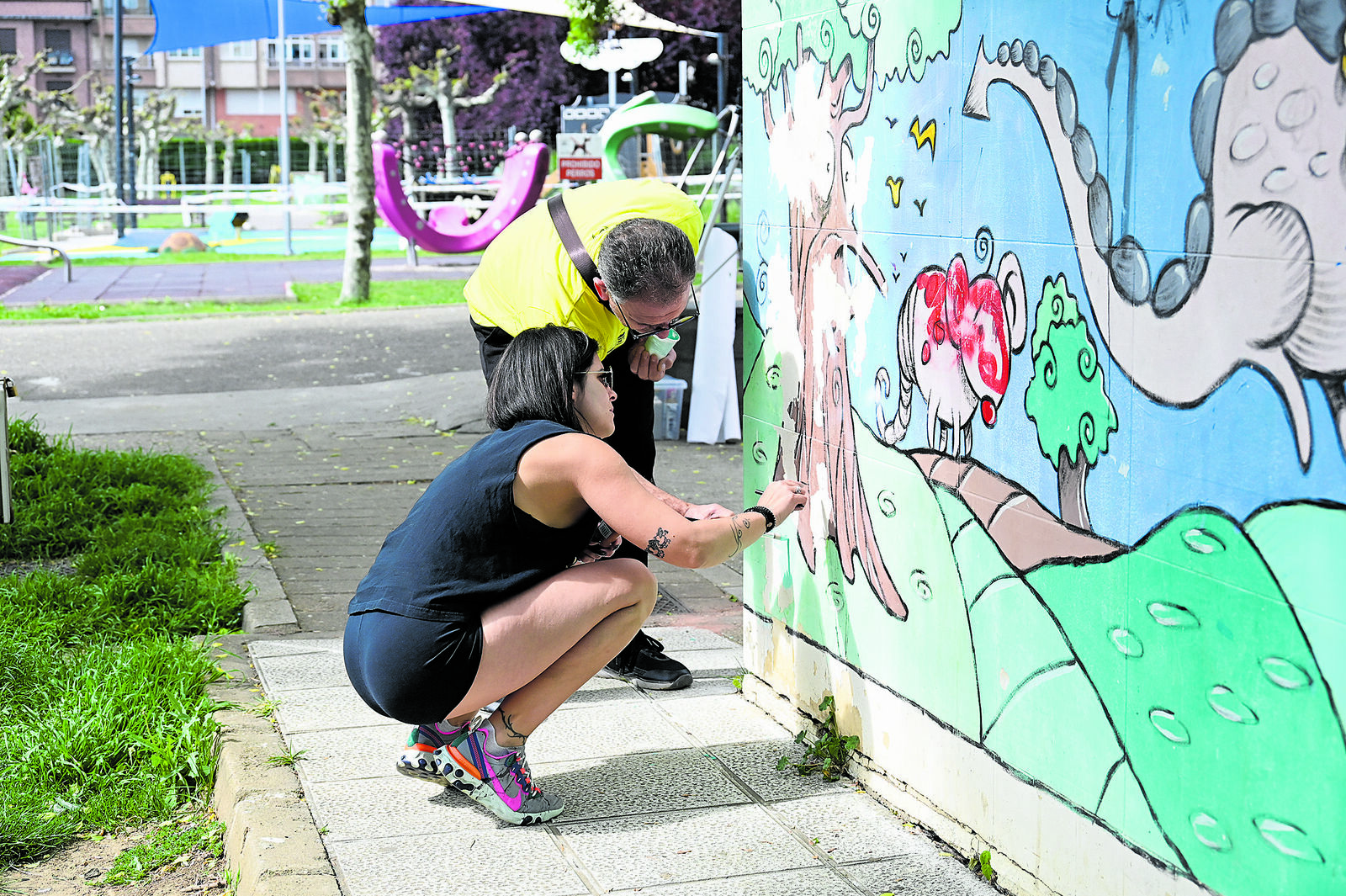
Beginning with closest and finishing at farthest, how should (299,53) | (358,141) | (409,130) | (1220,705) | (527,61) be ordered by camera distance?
(1220,705)
(358,141)
(527,61)
(409,130)
(299,53)

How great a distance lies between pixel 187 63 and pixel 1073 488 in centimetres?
7090

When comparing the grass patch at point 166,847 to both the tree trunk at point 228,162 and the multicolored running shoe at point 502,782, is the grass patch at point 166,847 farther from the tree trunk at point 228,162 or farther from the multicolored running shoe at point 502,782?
the tree trunk at point 228,162

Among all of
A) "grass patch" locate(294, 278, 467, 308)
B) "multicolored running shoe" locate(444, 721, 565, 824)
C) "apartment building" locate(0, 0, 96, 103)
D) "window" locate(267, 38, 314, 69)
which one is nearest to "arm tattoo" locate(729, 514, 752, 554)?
"multicolored running shoe" locate(444, 721, 565, 824)

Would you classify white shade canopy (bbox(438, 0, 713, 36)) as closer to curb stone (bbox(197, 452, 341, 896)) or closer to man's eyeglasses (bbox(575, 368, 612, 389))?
curb stone (bbox(197, 452, 341, 896))

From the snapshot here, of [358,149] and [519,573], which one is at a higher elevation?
[358,149]

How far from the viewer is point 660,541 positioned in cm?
282

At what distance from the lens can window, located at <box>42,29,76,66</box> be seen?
66.3 meters

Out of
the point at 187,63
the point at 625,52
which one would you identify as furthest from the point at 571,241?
the point at 187,63

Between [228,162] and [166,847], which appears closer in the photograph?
[166,847]

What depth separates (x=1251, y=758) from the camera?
2064 mm

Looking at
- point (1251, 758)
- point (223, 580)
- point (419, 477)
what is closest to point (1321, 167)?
point (1251, 758)

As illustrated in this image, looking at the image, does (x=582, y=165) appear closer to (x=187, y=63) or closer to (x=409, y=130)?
(x=409, y=130)

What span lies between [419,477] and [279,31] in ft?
50.2

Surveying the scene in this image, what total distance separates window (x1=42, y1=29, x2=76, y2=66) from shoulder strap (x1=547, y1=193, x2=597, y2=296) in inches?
2803
